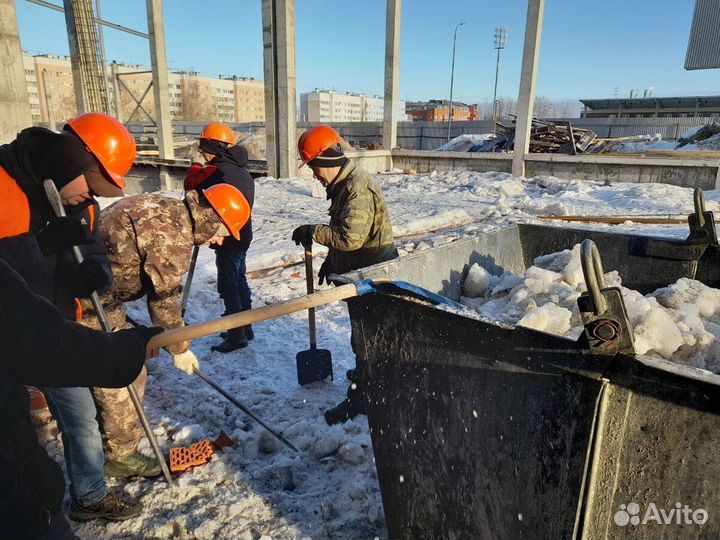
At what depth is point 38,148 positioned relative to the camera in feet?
6.27

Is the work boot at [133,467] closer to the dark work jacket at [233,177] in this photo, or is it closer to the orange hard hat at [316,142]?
the dark work jacket at [233,177]

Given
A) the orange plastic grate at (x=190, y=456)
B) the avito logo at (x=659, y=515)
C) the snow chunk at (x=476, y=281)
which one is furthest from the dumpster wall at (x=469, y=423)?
the orange plastic grate at (x=190, y=456)

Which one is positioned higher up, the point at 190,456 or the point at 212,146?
the point at 212,146

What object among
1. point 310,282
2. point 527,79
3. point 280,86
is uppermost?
point 527,79

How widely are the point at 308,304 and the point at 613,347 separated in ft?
3.26

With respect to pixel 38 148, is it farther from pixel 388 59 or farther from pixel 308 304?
pixel 388 59

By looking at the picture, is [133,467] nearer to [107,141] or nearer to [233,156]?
[107,141]

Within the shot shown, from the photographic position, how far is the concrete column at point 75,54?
14.5 metres

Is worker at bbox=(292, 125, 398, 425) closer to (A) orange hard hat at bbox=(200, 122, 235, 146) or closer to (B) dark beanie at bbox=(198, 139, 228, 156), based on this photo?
(B) dark beanie at bbox=(198, 139, 228, 156)

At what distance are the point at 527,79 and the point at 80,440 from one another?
13.0 meters

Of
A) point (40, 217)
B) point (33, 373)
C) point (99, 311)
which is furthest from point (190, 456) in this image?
point (33, 373)

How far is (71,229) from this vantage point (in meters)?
2.00

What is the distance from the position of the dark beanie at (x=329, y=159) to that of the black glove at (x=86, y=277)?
58.8 inches

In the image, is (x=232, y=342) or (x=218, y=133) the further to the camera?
(x=218, y=133)
